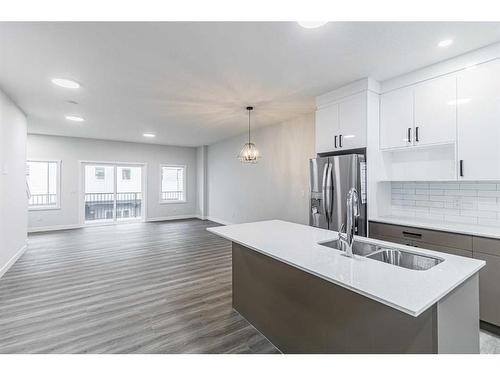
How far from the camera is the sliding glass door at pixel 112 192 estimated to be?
25.2ft

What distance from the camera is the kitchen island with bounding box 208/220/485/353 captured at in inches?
45.8

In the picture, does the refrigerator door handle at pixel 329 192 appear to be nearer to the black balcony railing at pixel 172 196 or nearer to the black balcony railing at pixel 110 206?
the black balcony railing at pixel 172 196

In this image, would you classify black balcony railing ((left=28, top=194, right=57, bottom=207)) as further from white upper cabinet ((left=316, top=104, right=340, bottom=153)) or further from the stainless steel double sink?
the stainless steel double sink

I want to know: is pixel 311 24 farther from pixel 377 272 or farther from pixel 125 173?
pixel 125 173

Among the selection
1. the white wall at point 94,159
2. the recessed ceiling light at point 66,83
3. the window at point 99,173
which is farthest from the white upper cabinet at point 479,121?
the window at point 99,173

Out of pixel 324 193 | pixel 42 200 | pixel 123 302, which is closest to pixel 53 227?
pixel 42 200

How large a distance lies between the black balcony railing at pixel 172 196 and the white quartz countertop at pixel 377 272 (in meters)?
7.31

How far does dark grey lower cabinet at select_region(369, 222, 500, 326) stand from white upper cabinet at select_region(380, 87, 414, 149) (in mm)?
1094

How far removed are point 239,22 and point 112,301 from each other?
309 cm

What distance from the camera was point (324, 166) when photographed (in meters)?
3.36

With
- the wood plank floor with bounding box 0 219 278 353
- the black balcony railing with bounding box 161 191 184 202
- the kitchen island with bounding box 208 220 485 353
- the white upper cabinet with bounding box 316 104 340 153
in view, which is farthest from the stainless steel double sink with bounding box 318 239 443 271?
the black balcony railing with bounding box 161 191 184 202

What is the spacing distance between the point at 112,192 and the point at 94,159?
1.13 m

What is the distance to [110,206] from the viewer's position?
26.1ft

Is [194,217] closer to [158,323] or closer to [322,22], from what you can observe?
[158,323]
